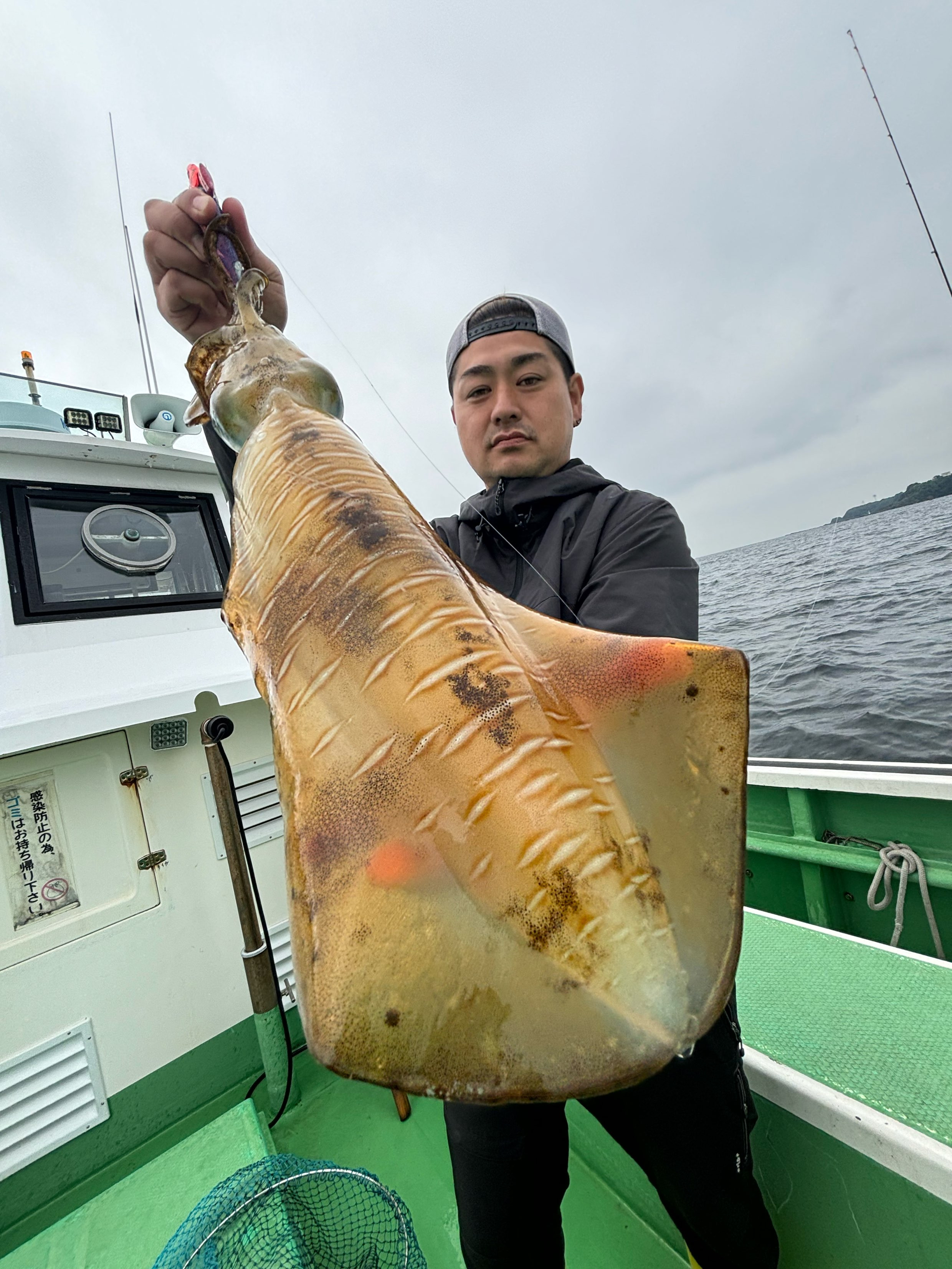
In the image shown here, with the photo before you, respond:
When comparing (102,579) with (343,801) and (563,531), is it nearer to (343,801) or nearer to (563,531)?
(563,531)

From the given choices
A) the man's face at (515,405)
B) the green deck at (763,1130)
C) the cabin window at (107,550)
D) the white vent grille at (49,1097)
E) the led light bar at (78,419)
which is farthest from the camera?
the led light bar at (78,419)

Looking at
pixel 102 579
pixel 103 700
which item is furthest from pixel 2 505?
pixel 103 700

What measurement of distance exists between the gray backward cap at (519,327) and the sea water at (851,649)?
20.3ft

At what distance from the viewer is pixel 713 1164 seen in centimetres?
139

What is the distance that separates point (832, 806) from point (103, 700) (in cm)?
489

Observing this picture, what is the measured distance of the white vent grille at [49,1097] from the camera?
2838 mm

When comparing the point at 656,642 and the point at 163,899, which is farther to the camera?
the point at 163,899

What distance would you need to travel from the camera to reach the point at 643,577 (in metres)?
1.40

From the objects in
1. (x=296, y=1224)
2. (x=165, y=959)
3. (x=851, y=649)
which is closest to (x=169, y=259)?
(x=296, y=1224)

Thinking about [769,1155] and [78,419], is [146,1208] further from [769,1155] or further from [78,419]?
[78,419]

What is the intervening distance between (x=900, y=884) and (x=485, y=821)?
3903mm

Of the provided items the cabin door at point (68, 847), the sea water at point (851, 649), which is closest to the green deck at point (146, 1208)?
the cabin door at point (68, 847)

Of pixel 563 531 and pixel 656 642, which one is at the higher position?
pixel 563 531

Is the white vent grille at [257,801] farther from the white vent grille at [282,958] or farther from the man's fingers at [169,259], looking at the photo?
the man's fingers at [169,259]
